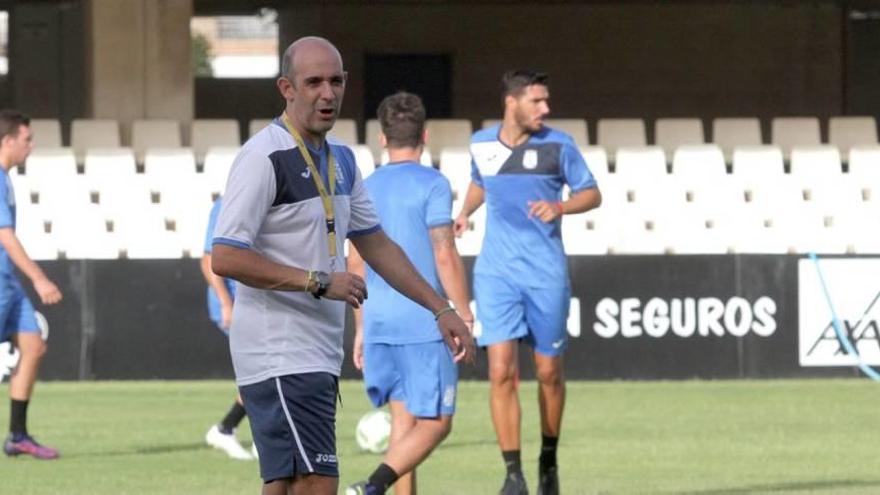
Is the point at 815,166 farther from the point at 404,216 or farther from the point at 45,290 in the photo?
the point at 404,216

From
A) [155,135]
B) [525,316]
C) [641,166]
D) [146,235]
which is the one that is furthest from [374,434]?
[155,135]

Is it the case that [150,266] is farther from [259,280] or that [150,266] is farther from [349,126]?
[259,280]

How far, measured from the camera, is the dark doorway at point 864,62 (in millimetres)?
30562

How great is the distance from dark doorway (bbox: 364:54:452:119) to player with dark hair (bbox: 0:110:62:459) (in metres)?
18.0

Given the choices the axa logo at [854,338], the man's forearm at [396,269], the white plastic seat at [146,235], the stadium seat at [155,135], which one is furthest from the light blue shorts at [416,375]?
the stadium seat at [155,135]

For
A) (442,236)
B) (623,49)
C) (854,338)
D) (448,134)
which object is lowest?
(854,338)

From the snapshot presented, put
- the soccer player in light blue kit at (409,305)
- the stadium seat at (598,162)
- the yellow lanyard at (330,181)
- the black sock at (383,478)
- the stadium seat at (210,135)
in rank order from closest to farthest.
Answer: the yellow lanyard at (330,181) → the black sock at (383,478) → the soccer player in light blue kit at (409,305) → the stadium seat at (598,162) → the stadium seat at (210,135)

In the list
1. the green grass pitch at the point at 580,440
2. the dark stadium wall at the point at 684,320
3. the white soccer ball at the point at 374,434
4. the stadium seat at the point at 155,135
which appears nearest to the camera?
the green grass pitch at the point at 580,440

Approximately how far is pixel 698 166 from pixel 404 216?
1021cm

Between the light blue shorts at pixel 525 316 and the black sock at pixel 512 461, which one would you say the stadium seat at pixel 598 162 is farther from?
the black sock at pixel 512 461

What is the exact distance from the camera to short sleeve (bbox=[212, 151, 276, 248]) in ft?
19.2

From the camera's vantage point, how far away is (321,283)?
19.3 feet

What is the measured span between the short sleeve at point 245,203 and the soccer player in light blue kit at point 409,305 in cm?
260

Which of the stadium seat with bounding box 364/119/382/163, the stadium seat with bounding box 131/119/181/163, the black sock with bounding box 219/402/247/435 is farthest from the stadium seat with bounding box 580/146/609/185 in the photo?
the black sock with bounding box 219/402/247/435
